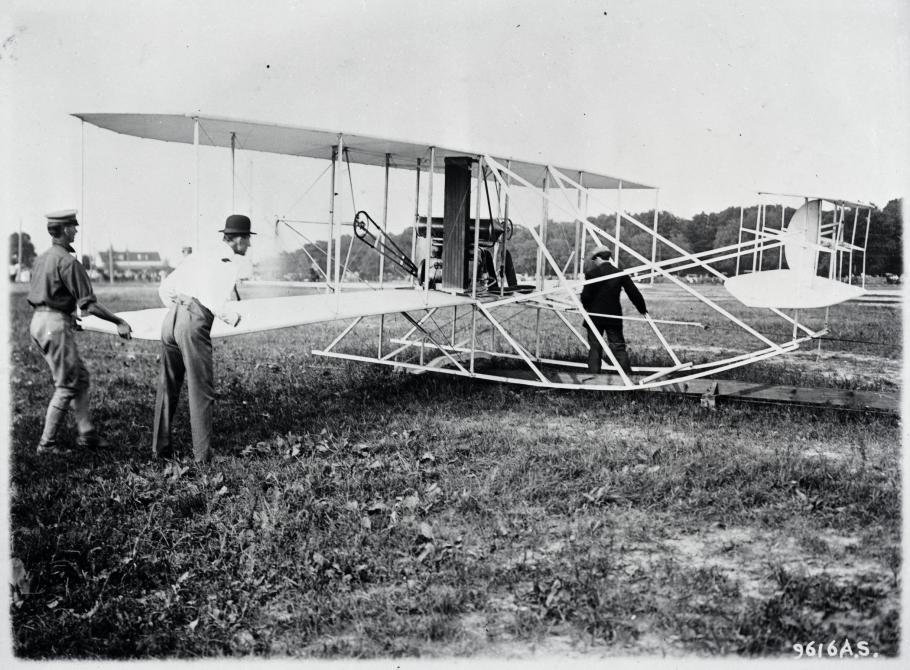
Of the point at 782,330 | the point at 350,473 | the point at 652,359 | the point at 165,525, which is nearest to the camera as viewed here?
the point at 165,525

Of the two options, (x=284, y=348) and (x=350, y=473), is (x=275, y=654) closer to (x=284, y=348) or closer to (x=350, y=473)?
(x=350, y=473)

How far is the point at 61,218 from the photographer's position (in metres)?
6.02

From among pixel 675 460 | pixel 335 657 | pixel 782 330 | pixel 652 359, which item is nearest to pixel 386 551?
pixel 335 657

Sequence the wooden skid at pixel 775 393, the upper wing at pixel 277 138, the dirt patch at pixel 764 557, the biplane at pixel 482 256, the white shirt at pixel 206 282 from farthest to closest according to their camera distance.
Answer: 1. the wooden skid at pixel 775 393
2. the biplane at pixel 482 256
3. the upper wing at pixel 277 138
4. the white shirt at pixel 206 282
5. the dirt patch at pixel 764 557

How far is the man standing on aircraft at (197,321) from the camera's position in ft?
18.6

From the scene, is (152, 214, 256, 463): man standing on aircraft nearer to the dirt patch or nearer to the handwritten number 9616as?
the dirt patch

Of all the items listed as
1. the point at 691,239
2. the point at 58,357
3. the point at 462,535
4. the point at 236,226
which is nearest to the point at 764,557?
the point at 462,535

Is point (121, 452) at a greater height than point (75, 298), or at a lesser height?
lesser

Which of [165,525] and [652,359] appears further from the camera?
[652,359]

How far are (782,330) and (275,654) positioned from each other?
1652cm

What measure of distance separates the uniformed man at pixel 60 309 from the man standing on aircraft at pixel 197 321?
1.52 feet

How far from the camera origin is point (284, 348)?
512 inches

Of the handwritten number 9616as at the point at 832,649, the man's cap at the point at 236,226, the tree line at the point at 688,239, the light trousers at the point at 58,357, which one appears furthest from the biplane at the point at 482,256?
the tree line at the point at 688,239

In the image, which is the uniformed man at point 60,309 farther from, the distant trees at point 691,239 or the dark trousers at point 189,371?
the distant trees at point 691,239
